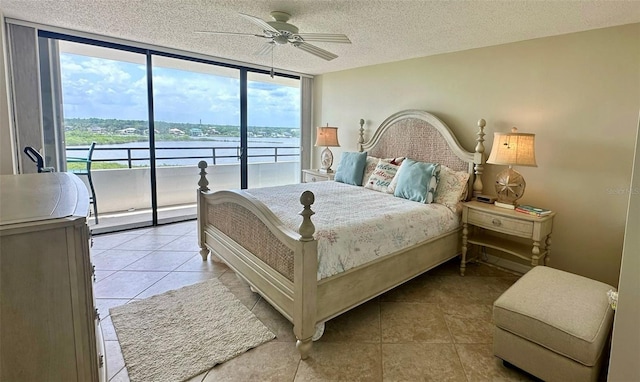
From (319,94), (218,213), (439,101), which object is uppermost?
(319,94)

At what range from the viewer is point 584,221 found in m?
2.98

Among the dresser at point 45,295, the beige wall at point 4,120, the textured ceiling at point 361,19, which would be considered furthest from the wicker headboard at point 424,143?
the beige wall at point 4,120

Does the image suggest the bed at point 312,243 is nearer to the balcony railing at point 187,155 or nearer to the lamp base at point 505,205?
the lamp base at point 505,205

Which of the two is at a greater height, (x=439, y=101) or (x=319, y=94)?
(x=319, y=94)

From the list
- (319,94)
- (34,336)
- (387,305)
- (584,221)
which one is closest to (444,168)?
(584,221)

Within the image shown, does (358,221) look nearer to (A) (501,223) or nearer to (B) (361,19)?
(A) (501,223)

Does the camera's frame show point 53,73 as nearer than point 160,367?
No

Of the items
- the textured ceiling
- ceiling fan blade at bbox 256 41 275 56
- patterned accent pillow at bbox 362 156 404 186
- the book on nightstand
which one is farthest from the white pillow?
ceiling fan blade at bbox 256 41 275 56

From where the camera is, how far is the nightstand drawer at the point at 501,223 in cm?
282

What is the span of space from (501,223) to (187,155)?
467 centimetres

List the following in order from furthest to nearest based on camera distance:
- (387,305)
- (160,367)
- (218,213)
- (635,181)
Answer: (218,213) < (387,305) < (160,367) < (635,181)

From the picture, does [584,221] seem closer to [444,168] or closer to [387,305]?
[444,168]

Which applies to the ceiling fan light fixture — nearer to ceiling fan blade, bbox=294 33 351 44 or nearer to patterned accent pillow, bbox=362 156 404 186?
ceiling fan blade, bbox=294 33 351 44

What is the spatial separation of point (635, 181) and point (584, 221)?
217 centimetres
